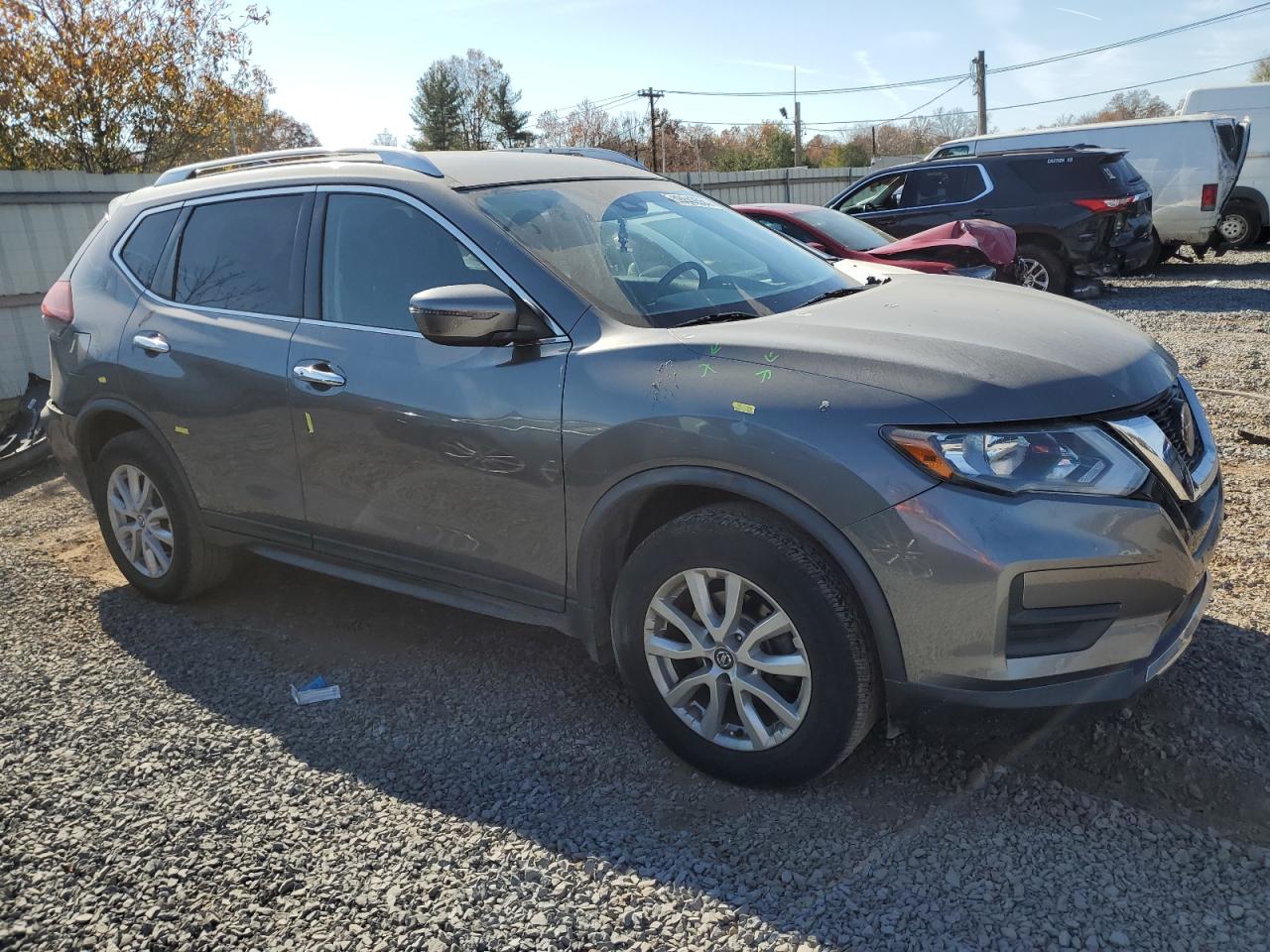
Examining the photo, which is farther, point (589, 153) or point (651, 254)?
point (589, 153)

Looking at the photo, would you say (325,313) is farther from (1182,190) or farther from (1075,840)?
(1182,190)

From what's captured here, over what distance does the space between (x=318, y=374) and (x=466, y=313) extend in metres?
0.83

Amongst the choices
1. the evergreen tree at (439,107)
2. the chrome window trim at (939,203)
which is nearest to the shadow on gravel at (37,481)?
the chrome window trim at (939,203)

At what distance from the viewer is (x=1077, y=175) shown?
1215 cm

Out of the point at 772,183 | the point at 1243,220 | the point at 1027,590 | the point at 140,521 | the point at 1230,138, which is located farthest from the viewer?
the point at 772,183

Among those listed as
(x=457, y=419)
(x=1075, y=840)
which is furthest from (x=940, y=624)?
(x=457, y=419)

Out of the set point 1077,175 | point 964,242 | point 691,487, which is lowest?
point 691,487

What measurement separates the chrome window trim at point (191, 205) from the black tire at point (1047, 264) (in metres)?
10.3

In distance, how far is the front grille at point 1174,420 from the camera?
9.02 ft

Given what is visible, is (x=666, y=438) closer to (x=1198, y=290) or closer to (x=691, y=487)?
(x=691, y=487)

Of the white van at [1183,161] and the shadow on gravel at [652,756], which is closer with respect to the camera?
the shadow on gravel at [652,756]

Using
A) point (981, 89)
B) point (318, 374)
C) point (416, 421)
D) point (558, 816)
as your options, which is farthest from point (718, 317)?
point (981, 89)

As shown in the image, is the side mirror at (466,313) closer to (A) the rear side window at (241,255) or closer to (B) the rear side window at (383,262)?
(B) the rear side window at (383,262)

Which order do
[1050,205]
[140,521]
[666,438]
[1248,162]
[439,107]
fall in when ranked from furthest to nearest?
[439,107] < [1248,162] < [1050,205] < [140,521] < [666,438]
